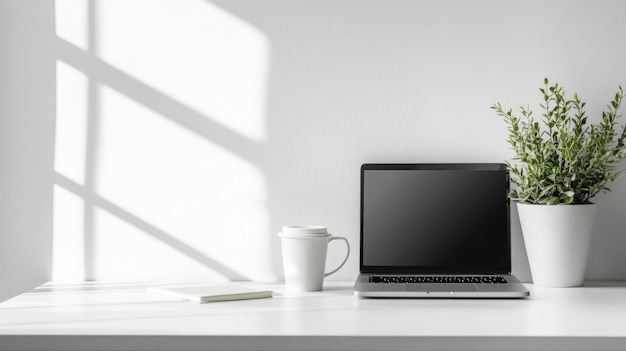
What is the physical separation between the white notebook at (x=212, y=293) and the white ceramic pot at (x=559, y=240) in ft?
1.89

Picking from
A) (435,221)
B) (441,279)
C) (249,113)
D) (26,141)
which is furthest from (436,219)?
(26,141)

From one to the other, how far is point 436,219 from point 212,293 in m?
0.53

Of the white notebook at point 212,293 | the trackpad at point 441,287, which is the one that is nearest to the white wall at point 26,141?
the white notebook at point 212,293

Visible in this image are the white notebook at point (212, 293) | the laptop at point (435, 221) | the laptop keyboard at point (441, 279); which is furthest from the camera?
the laptop at point (435, 221)

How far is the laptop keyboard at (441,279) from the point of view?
141 centimetres

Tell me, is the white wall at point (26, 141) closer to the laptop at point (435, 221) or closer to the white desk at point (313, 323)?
the white desk at point (313, 323)

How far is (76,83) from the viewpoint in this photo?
1.60m

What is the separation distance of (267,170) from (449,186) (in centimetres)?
42

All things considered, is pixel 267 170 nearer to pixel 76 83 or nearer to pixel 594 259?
pixel 76 83

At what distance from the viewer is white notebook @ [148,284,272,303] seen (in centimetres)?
129

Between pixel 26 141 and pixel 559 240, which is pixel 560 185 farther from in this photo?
pixel 26 141

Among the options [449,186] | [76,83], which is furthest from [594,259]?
[76,83]

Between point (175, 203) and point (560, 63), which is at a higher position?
point (560, 63)

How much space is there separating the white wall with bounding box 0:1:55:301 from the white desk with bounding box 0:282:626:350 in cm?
26
